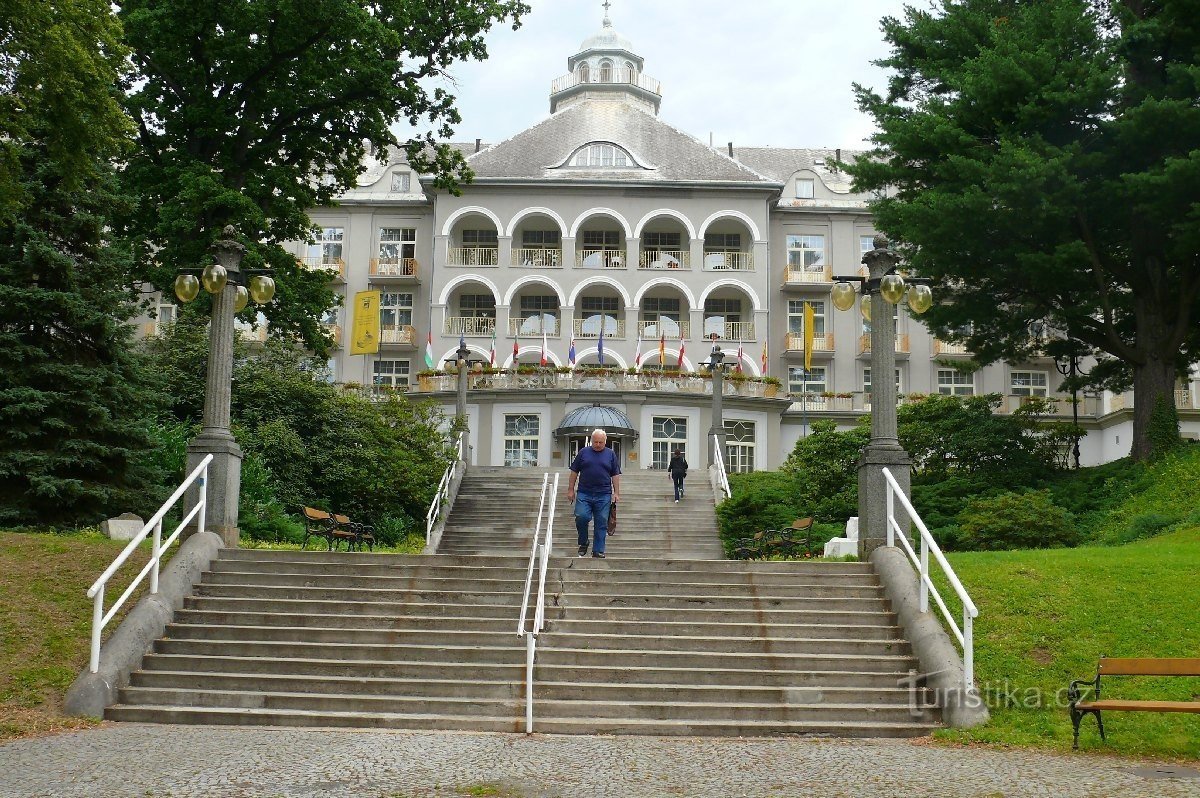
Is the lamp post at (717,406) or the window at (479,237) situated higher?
the window at (479,237)

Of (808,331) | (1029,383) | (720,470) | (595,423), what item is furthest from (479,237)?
(1029,383)

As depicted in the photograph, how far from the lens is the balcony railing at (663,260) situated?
50281 mm

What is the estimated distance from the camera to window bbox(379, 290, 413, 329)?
52.8 metres

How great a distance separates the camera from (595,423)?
137 ft

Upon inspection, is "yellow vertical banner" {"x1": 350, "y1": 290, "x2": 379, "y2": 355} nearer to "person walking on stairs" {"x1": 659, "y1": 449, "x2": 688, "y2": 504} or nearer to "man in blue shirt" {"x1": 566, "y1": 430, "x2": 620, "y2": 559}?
"person walking on stairs" {"x1": 659, "y1": 449, "x2": 688, "y2": 504}

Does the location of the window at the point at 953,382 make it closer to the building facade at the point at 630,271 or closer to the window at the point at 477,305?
the building facade at the point at 630,271

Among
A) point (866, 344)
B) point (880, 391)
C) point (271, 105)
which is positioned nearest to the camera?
point (880, 391)

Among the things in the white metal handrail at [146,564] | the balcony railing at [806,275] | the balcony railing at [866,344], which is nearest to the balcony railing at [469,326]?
the balcony railing at [806,275]

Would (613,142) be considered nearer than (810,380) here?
Yes

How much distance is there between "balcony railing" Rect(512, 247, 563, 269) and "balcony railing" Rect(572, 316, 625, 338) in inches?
105

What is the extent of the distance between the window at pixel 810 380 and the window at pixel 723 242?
607 cm

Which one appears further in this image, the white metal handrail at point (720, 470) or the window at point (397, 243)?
the window at point (397, 243)

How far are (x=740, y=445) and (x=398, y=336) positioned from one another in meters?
16.8

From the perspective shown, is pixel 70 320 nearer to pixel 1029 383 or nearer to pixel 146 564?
pixel 146 564
